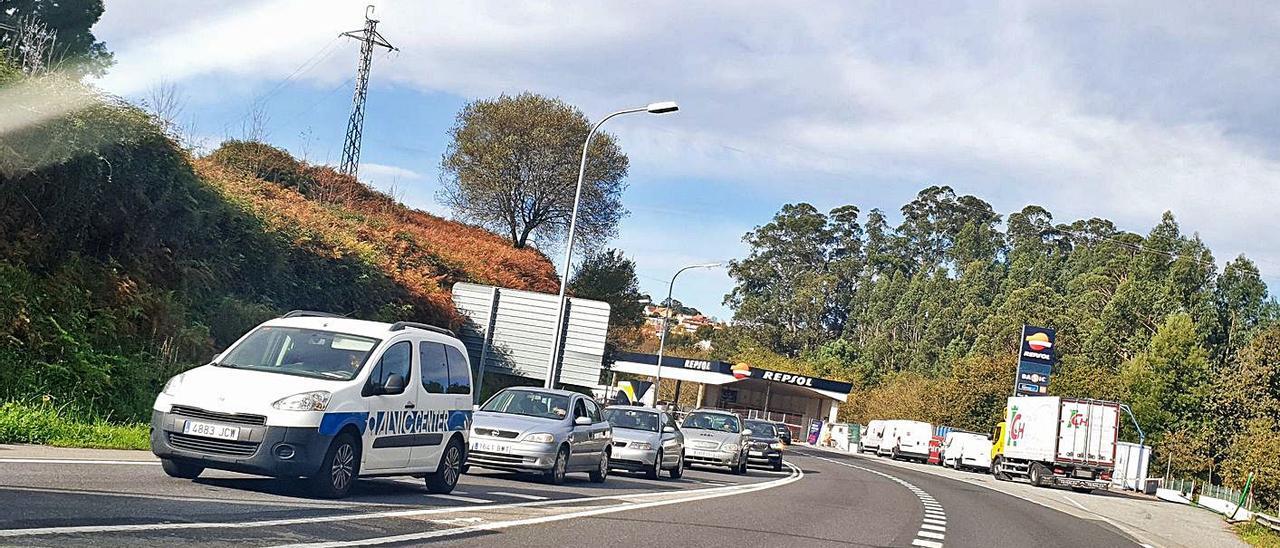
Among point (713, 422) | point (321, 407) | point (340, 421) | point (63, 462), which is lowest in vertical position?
point (63, 462)

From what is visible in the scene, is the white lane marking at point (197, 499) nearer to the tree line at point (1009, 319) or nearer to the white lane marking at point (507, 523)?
the white lane marking at point (507, 523)

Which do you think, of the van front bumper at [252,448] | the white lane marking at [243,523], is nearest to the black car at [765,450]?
the white lane marking at [243,523]

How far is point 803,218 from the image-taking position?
432ft

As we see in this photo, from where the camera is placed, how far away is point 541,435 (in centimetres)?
1866

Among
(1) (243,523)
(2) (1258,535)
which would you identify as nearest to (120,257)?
(1) (243,523)

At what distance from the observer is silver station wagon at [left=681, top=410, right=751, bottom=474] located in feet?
104

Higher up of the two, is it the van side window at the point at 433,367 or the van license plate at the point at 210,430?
the van side window at the point at 433,367

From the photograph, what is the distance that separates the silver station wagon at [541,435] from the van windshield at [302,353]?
5638 millimetres

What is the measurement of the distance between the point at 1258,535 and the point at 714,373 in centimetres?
6491

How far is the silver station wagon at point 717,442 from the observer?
31812 mm

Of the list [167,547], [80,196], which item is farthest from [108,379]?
[167,547]

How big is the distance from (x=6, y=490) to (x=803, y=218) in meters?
124

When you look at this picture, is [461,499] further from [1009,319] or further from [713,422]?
[1009,319]

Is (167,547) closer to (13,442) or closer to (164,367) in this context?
(13,442)
